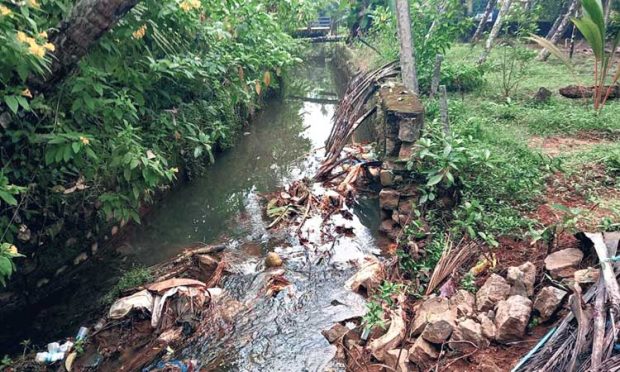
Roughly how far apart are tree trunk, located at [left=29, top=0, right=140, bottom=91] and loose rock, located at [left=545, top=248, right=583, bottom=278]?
136 inches

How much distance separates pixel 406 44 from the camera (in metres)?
7.07

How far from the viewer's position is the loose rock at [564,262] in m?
2.80

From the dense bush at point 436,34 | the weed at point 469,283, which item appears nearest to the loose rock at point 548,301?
the weed at point 469,283

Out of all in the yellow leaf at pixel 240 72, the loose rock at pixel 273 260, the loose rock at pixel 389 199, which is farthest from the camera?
the yellow leaf at pixel 240 72

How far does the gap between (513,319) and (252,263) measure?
121 inches

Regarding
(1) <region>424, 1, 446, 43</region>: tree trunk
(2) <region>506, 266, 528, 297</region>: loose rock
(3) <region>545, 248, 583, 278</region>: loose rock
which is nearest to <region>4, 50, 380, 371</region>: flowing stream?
(2) <region>506, 266, 528, 297</region>: loose rock

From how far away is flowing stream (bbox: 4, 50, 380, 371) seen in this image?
3627mm

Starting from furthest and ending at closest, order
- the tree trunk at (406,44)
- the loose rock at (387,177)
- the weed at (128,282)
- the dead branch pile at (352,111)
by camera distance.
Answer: the dead branch pile at (352,111), the tree trunk at (406,44), the loose rock at (387,177), the weed at (128,282)

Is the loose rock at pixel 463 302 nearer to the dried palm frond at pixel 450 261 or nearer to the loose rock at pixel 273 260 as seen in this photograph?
the dried palm frond at pixel 450 261

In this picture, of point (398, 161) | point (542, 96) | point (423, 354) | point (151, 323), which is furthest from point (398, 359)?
point (542, 96)

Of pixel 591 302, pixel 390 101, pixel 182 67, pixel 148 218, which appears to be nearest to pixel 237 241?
pixel 148 218

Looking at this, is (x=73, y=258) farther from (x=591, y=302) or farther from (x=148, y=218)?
(x=591, y=302)

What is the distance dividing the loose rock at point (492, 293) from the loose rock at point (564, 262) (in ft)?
1.06

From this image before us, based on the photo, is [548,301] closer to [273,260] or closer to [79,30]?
[273,260]
